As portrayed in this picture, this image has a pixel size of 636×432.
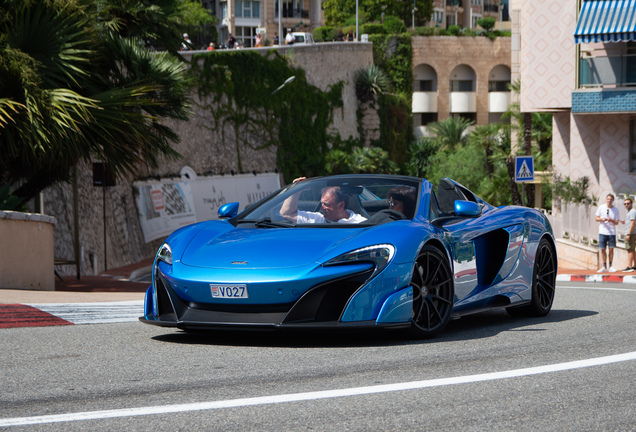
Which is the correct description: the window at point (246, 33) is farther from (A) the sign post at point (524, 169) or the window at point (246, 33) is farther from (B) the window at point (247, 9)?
(A) the sign post at point (524, 169)

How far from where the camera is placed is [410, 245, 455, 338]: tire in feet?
21.8

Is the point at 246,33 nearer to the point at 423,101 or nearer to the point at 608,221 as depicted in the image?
the point at 423,101

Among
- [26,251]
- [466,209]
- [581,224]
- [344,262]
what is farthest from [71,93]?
[581,224]

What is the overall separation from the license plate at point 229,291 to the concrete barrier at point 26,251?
7.98 meters

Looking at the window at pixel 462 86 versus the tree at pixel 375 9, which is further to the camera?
the tree at pixel 375 9

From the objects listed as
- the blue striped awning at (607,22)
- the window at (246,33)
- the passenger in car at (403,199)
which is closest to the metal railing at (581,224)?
the blue striped awning at (607,22)

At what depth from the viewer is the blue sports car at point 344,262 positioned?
6.15m

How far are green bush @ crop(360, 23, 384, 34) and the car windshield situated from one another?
2703 inches

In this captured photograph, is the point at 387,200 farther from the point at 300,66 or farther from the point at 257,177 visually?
the point at 300,66

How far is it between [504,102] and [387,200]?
8562 centimetres

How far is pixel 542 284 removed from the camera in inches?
346

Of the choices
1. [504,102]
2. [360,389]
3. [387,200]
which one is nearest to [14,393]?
[360,389]

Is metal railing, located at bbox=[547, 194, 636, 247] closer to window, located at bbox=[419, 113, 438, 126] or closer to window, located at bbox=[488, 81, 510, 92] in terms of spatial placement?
window, located at bbox=[488, 81, 510, 92]

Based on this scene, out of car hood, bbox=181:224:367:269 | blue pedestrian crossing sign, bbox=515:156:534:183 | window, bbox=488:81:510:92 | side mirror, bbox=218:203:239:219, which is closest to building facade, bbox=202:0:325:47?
window, bbox=488:81:510:92
